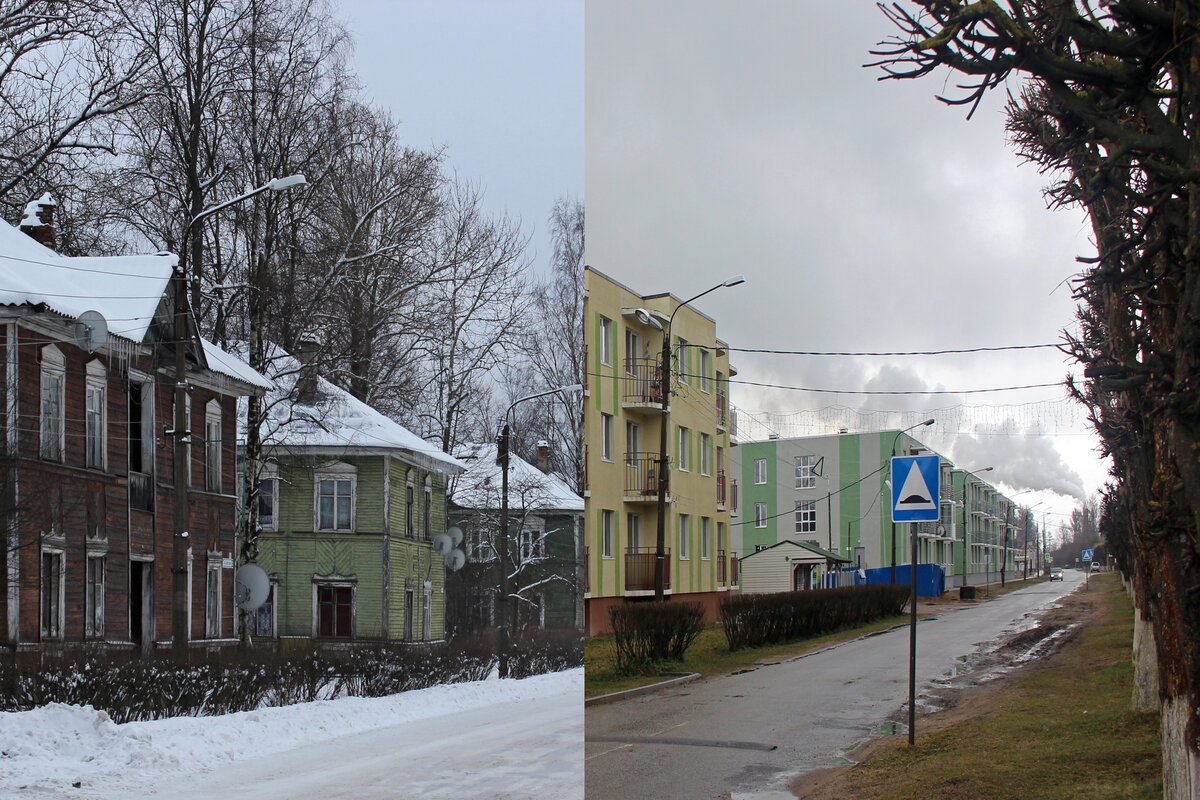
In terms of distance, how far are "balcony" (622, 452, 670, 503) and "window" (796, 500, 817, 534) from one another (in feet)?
81.8

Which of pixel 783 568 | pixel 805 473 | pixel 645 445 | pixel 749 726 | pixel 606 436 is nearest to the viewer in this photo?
pixel 749 726

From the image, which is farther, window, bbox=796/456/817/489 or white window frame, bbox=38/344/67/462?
window, bbox=796/456/817/489

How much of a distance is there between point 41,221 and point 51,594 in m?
2.11

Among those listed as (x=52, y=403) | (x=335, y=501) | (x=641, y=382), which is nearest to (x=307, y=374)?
(x=335, y=501)

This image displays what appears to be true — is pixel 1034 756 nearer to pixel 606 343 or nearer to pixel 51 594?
pixel 51 594

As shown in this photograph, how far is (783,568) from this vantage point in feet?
112

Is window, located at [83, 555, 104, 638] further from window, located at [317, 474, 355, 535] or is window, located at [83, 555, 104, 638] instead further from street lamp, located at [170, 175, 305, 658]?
window, located at [317, 474, 355, 535]

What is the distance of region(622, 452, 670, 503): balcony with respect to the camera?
1817 centimetres

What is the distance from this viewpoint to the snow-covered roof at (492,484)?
727 centimetres

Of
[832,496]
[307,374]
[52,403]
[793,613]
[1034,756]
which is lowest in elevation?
[793,613]

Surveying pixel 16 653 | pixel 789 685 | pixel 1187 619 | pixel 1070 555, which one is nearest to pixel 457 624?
pixel 16 653

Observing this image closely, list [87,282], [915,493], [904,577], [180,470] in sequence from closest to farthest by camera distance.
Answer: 1. [87,282]
2. [180,470]
3. [915,493]
4. [904,577]

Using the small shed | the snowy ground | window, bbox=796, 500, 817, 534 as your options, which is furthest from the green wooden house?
window, bbox=796, 500, 817, 534

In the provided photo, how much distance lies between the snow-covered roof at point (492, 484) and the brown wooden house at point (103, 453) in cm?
141
